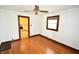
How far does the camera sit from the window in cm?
330

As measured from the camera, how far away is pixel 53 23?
3.54m

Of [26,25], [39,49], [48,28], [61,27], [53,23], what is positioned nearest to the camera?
[39,49]

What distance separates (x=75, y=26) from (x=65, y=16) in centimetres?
66

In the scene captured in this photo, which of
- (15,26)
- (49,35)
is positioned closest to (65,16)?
(49,35)

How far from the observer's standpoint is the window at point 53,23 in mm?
3303

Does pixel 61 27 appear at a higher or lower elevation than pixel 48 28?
higher

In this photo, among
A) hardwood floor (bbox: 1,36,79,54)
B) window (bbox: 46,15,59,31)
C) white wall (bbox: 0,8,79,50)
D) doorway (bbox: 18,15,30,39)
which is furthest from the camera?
doorway (bbox: 18,15,30,39)

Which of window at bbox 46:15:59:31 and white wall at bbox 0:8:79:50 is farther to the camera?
window at bbox 46:15:59:31

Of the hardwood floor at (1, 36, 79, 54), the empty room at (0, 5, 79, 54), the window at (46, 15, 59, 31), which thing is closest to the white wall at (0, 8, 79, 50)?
the empty room at (0, 5, 79, 54)

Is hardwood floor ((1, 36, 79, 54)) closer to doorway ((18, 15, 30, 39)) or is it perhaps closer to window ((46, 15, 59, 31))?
window ((46, 15, 59, 31))

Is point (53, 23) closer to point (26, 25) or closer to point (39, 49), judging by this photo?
point (39, 49)

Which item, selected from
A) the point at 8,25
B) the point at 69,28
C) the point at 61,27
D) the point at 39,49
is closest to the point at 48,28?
the point at 61,27
